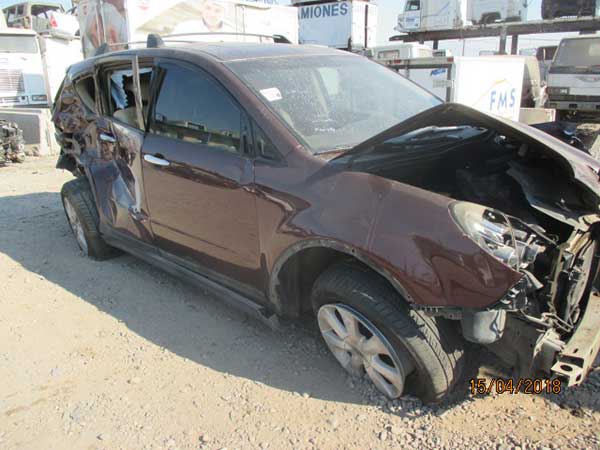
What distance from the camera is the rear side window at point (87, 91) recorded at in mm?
4473

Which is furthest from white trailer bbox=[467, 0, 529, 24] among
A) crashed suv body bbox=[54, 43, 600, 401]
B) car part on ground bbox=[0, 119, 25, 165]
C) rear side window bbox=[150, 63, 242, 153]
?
rear side window bbox=[150, 63, 242, 153]

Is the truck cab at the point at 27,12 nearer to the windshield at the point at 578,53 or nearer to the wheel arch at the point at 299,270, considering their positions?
the windshield at the point at 578,53

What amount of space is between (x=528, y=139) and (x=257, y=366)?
1933mm

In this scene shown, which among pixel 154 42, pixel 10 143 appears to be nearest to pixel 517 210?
pixel 154 42

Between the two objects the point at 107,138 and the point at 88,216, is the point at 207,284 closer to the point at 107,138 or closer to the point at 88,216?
the point at 107,138

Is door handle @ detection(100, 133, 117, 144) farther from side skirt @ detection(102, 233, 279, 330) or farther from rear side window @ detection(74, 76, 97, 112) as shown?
side skirt @ detection(102, 233, 279, 330)

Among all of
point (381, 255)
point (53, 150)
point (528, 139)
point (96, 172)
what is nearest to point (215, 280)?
point (381, 255)

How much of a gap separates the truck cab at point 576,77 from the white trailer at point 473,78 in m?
4.95

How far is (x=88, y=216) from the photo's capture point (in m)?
4.59

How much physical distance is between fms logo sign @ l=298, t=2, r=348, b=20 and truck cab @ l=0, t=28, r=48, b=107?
1252 cm

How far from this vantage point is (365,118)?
125 inches

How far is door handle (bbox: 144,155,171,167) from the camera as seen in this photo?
338cm

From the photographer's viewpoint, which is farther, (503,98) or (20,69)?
(20,69)

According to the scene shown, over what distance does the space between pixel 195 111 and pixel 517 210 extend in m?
2.01
